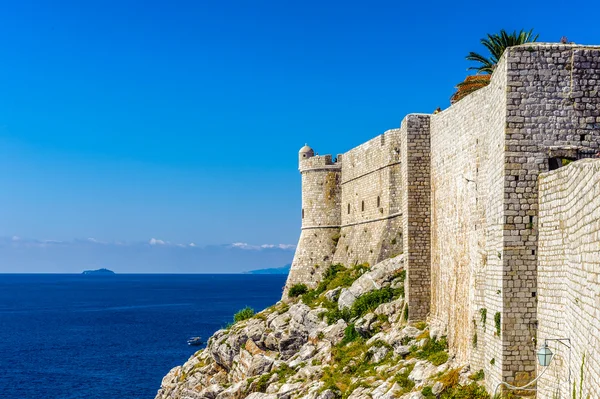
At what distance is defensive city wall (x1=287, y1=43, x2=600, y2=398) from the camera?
40.0 feet

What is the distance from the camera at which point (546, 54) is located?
51.1 feet

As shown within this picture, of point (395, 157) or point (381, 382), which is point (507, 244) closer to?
point (381, 382)

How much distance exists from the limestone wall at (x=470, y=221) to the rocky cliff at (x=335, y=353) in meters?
1.09

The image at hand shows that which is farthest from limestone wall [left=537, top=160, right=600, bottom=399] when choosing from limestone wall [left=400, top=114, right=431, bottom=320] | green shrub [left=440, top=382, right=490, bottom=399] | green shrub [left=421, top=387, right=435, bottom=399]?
limestone wall [left=400, top=114, right=431, bottom=320]

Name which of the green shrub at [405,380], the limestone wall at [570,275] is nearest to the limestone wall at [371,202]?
the green shrub at [405,380]

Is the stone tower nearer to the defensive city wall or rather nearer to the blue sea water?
the defensive city wall

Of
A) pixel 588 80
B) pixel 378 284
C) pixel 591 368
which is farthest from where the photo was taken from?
pixel 378 284

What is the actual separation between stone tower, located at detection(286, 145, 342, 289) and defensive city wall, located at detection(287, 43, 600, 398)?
51.4 ft

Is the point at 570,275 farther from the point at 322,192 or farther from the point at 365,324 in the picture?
the point at 322,192

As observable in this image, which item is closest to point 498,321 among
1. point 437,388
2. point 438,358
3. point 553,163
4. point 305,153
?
point 553,163

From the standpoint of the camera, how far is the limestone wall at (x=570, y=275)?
10438mm

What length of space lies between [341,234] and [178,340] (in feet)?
162

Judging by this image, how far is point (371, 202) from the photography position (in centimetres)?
3750

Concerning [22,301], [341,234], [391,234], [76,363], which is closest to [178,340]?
[76,363]
